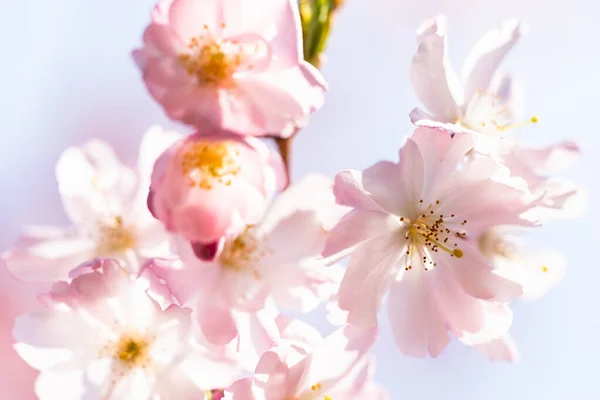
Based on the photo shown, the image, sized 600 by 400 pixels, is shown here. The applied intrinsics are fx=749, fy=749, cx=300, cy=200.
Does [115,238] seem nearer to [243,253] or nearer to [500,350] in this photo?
[243,253]

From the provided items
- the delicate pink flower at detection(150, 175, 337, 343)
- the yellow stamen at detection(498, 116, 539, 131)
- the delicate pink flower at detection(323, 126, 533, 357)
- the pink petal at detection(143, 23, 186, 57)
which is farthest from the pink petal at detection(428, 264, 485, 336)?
the pink petal at detection(143, 23, 186, 57)

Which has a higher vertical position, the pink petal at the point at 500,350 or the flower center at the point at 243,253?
the flower center at the point at 243,253

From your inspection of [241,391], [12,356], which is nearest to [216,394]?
[241,391]

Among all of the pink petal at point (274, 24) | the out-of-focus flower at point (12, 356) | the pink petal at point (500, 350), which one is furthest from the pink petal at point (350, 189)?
the out-of-focus flower at point (12, 356)

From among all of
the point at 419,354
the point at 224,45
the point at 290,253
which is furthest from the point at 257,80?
the point at 419,354

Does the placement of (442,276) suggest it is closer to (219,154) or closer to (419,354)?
(419,354)

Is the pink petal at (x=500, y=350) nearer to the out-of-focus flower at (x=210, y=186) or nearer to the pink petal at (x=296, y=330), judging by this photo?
the pink petal at (x=296, y=330)

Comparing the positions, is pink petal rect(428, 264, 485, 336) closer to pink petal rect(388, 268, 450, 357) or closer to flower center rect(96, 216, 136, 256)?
pink petal rect(388, 268, 450, 357)
